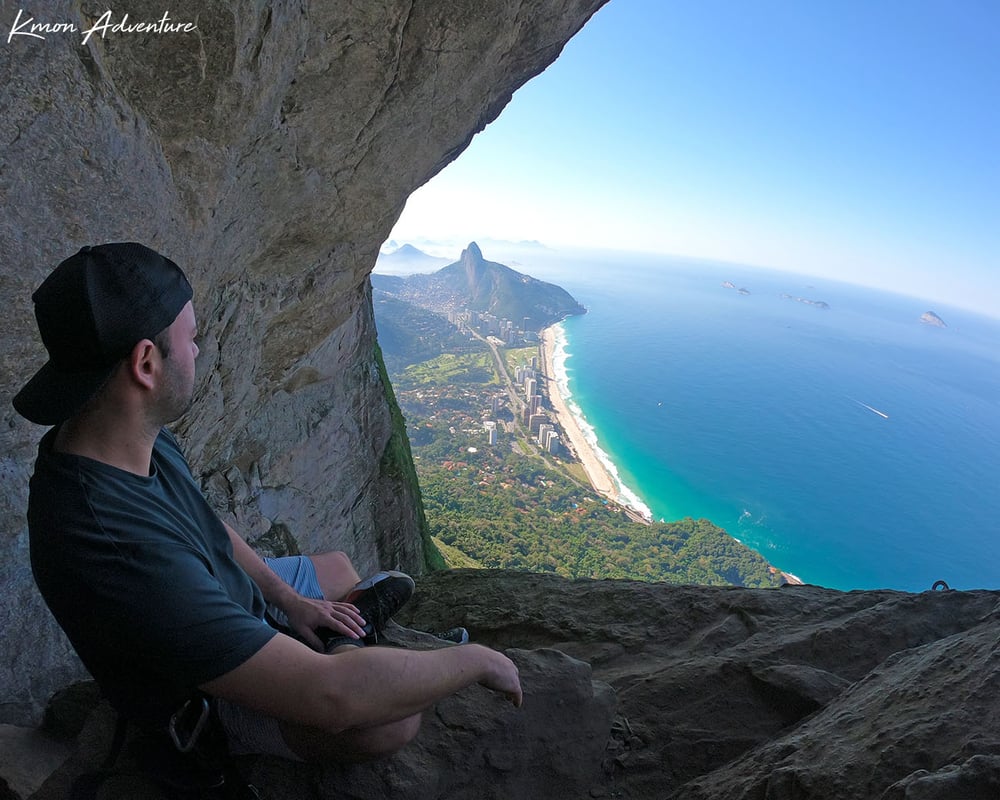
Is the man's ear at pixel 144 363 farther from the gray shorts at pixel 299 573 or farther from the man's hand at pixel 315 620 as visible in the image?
the gray shorts at pixel 299 573

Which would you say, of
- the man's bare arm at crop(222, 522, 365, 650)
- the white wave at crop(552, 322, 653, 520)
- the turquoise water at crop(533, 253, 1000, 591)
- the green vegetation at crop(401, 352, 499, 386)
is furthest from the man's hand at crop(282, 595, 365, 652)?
the green vegetation at crop(401, 352, 499, 386)

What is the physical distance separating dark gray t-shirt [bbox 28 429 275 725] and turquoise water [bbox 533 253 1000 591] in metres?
28.7

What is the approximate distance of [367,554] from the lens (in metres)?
11.9

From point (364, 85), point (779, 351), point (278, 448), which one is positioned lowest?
point (278, 448)

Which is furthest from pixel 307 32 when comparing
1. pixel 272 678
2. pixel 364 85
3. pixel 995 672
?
pixel 995 672

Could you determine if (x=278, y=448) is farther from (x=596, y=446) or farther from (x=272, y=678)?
(x=596, y=446)

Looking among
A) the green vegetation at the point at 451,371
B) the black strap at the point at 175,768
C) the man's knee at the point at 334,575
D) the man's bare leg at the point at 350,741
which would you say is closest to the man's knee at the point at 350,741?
the man's bare leg at the point at 350,741

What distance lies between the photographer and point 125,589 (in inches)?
67.2

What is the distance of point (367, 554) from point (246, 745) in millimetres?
9774

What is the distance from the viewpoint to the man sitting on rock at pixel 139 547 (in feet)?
5.66

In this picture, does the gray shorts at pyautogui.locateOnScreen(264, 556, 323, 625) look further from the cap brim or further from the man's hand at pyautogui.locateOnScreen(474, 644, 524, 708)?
the cap brim

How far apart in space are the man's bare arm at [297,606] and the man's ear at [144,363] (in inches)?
51.0

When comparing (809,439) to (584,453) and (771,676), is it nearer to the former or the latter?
(584,453)

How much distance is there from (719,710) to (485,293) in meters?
98.6
